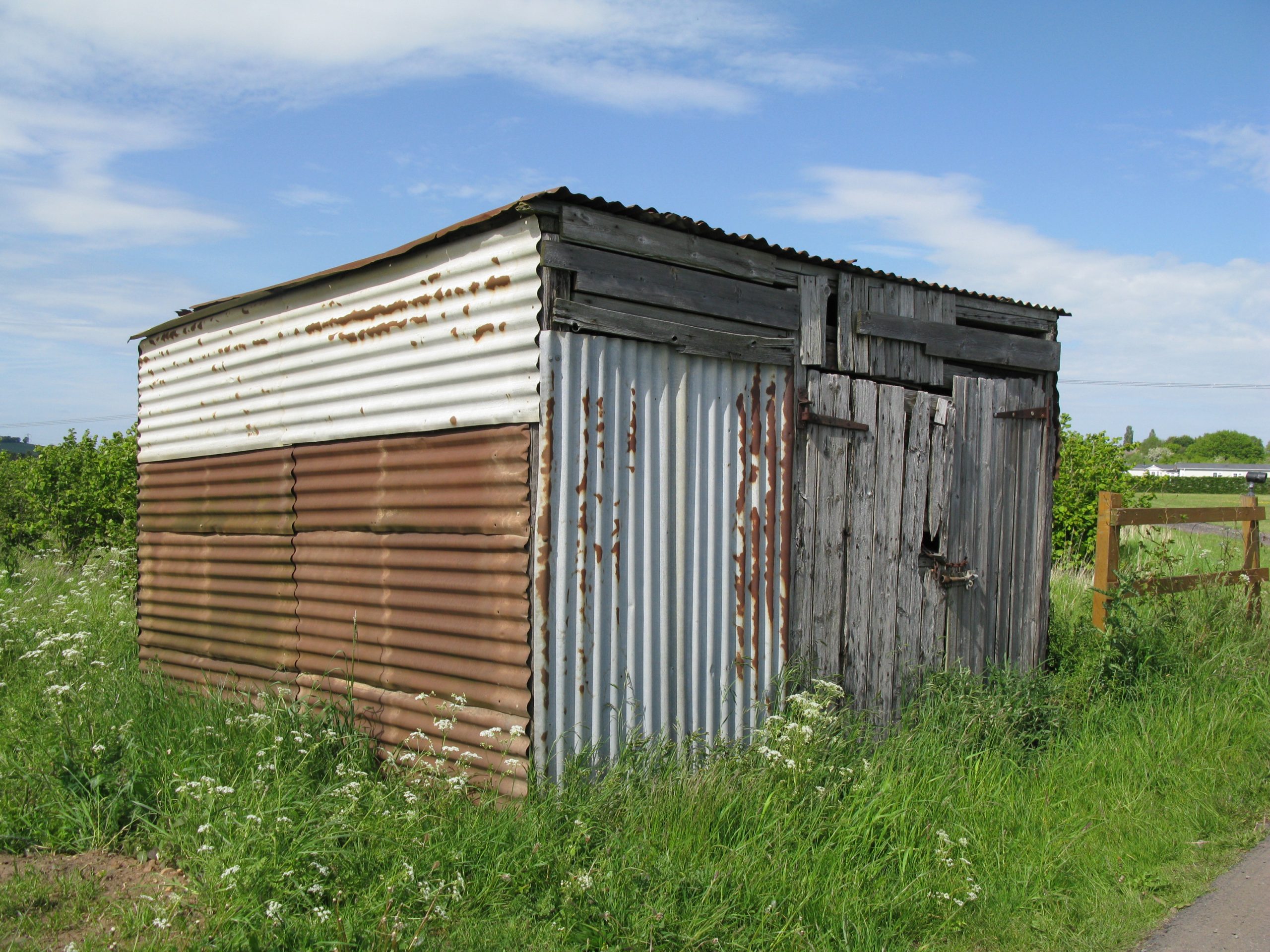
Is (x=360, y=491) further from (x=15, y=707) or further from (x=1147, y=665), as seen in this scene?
(x=1147, y=665)

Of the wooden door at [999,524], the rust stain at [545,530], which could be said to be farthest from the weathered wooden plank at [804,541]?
the rust stain at [545,530]

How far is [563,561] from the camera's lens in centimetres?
479

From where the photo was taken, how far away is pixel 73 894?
3.96 meters

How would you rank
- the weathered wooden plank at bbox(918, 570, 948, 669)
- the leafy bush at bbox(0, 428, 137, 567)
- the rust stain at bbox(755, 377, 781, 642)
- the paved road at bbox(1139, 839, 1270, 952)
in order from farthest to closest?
1. the leafy bush at bbox(0, 428, 137, 567)
2. the weathered wooden plank at bbox(918, 570, 948, 669)
3. the rust stain at bbox(755, 377, 781, 642)
4. the paved road at bbox(1139, 839, 1270, 952)

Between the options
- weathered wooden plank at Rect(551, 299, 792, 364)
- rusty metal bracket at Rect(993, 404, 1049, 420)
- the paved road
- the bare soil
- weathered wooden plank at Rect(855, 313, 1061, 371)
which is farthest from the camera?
rusty metal bracket at Rect(993, 404, 1049, 420)

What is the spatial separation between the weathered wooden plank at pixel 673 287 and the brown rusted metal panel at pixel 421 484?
905 mm

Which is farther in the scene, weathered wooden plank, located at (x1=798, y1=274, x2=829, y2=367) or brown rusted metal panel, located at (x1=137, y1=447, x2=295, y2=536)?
brown rusted metal panel, located at (x1=137, y1=447, x2=295, y2=536)

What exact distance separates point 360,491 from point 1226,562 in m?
8.62

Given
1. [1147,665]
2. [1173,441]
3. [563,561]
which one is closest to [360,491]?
[563,561]

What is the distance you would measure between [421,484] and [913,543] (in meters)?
3.56

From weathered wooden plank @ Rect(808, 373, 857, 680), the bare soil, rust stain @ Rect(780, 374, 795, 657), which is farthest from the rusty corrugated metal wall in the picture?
weathered wooden plank @ Rect(808, 373, 857, 680)

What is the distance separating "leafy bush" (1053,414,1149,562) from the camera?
1434 centimetres

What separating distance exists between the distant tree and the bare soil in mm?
125101

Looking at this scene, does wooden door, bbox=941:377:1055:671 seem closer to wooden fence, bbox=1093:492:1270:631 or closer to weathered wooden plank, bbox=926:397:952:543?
weathered wooden plank, bbox=926:397:952:543
